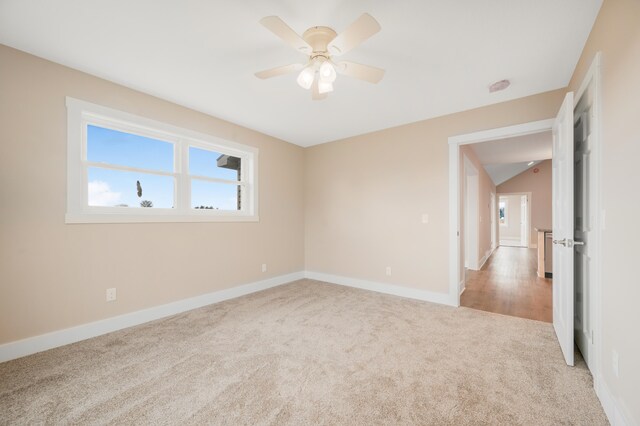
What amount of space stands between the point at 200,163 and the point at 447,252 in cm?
354

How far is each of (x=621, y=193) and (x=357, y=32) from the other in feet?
5.59

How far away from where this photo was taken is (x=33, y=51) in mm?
2209

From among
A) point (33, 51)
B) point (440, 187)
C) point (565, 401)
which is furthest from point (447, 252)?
point (33, 51)

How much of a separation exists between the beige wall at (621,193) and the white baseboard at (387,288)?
76.3 inches

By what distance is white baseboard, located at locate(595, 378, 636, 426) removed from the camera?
1.34 meters

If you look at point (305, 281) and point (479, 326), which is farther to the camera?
point (305, 281)

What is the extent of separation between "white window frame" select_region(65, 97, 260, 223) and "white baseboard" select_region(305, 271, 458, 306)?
5.37 ft

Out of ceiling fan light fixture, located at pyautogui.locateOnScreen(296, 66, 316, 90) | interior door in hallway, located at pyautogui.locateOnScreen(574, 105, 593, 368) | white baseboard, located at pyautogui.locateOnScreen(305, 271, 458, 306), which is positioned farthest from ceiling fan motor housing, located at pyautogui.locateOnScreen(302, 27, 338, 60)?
white baseboard, located at pyautogui.locateOnScreen(305, 271, 458, 306)

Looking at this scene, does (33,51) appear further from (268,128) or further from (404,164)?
(404,164)

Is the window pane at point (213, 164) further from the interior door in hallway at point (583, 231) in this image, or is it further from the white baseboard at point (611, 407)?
the white baseboard at point (611, 407)

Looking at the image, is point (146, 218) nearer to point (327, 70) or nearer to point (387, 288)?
point (327, 70)

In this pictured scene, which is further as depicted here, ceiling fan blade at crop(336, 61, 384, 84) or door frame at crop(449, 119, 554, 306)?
door frame at crop(449, 119, 554, 306)

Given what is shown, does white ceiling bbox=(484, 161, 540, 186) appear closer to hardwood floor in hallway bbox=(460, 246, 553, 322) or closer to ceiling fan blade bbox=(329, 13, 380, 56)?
hardwood floor in hallway bbox=(460, 246, 553, 322)

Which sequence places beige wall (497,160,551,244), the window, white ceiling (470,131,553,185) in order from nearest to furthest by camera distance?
white ceiling (470,131,553,185) → beige wall (497,160,551,244) → the window
